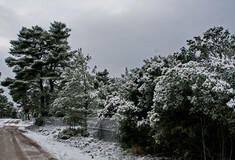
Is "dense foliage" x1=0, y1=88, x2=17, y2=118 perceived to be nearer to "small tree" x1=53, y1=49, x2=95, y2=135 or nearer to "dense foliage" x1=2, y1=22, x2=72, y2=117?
"dense foliage" x1=2, y1=22, x2=72, y2=117

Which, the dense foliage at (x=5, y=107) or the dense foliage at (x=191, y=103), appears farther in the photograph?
the dense foliage at (x=5, y=107)

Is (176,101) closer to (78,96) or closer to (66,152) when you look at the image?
(66,152)

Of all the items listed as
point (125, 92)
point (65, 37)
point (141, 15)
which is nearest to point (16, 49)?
point (65, 37)

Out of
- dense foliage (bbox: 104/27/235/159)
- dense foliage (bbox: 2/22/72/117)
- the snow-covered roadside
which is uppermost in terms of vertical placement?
dense foliage (bbox: 2/22/72/117)

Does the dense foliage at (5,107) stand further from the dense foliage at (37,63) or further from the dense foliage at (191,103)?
the dense foliage at (191,103)

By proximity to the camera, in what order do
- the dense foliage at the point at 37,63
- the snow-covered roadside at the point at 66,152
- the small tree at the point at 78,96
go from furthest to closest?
the dense foliage at the point at 37,63
the small tree at the point at 78,96
the snow-covered roadside at the point at 66,152

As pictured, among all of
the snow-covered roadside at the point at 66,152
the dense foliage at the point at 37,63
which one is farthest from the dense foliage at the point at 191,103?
the dense foliage at the point at 37,63

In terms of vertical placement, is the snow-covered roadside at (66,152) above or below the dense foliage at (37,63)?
below

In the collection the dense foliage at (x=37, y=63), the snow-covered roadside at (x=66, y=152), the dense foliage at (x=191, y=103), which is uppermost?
the dense foliage at (x=37, y=63)

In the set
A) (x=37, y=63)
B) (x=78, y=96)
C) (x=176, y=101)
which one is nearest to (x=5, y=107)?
(x=37, y=63)

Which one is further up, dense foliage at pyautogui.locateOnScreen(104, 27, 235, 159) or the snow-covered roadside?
dense foliage at pyautogui.locateOnScreen(104, 27, 235, 159)

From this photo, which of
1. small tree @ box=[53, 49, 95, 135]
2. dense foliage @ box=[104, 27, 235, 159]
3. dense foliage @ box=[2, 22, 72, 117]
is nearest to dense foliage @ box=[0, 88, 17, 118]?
dense foliage @ box=[2, 22, 72, 117]

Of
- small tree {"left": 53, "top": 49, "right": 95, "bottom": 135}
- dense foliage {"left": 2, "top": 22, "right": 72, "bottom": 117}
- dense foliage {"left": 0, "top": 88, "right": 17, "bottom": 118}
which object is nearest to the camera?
small tree {"left": 53, "top": 49, "right": 95, "bottom": 135}

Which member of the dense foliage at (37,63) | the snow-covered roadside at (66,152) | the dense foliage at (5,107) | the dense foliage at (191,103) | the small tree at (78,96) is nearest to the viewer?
the dense foliage at (191,103)
